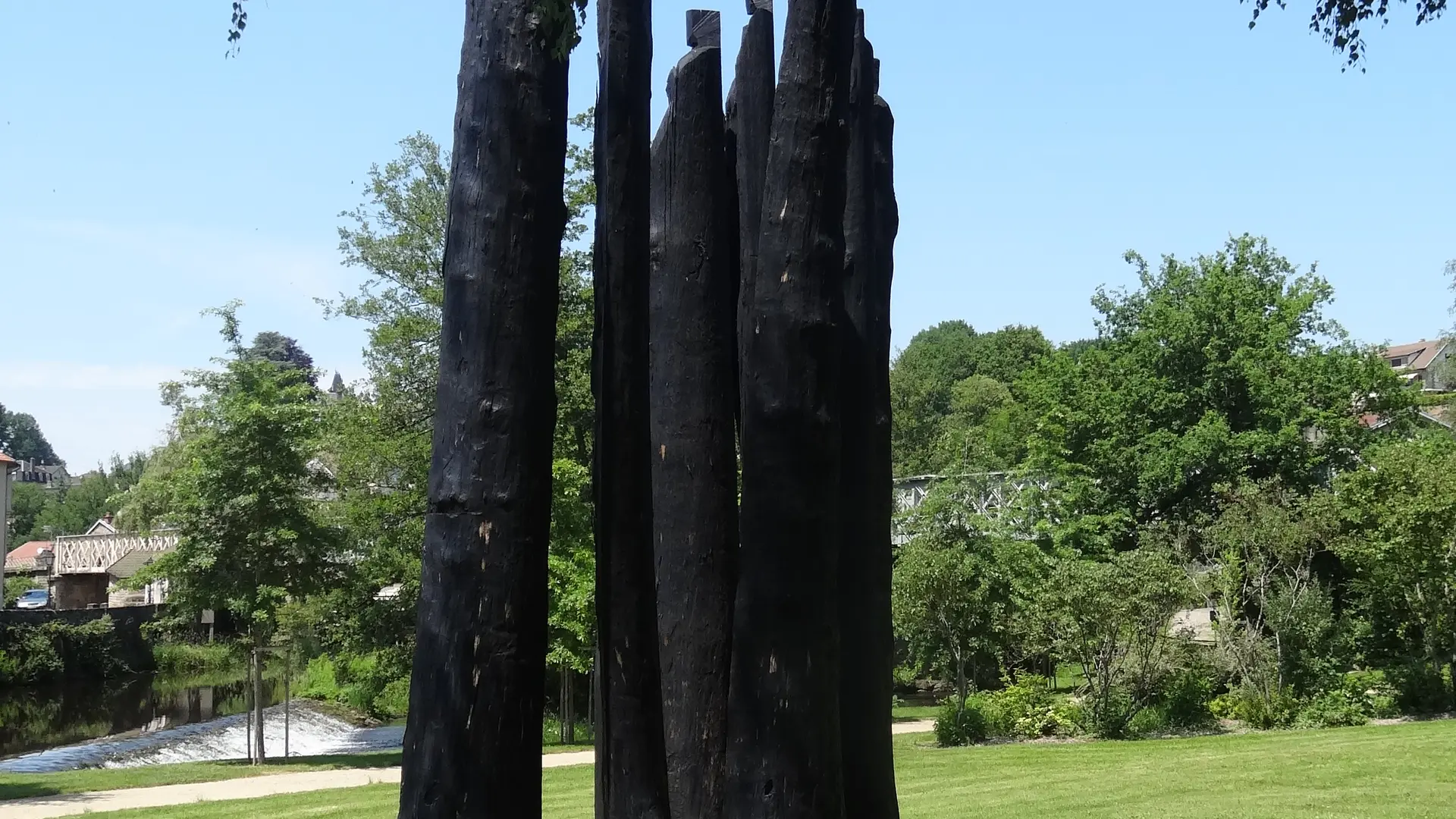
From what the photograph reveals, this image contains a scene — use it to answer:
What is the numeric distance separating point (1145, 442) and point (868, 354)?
24.2 m

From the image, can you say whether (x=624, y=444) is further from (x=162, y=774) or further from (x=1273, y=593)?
(x=1273, y=593)

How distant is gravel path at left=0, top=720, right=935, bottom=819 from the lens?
14406 mm

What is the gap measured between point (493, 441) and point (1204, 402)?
91.5ft

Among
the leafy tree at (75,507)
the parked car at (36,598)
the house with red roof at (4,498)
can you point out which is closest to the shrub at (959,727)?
the house with red roof at (4,498)

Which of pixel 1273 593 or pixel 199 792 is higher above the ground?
pixel 1273 593

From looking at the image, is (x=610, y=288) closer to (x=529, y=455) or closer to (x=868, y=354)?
(x=529, y=455)

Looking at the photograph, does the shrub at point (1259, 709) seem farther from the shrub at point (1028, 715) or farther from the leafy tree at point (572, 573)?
the leafy tree at point (572, 573)

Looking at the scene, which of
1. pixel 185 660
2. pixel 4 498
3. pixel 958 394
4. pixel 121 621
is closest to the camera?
pixel 121 621

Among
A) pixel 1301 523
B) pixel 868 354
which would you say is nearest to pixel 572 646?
pixel 1301 523

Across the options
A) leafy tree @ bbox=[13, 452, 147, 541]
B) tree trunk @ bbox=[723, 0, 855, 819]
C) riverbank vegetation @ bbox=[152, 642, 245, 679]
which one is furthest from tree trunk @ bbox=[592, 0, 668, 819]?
leafy tree @ bbox=[13, 452, 147, 541]

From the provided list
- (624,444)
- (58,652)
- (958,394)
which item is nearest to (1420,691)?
(624,444)

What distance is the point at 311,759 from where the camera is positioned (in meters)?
21.4

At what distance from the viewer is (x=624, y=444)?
202 inches

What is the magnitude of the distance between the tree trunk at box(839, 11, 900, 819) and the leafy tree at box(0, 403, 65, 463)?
15030 centimetres
